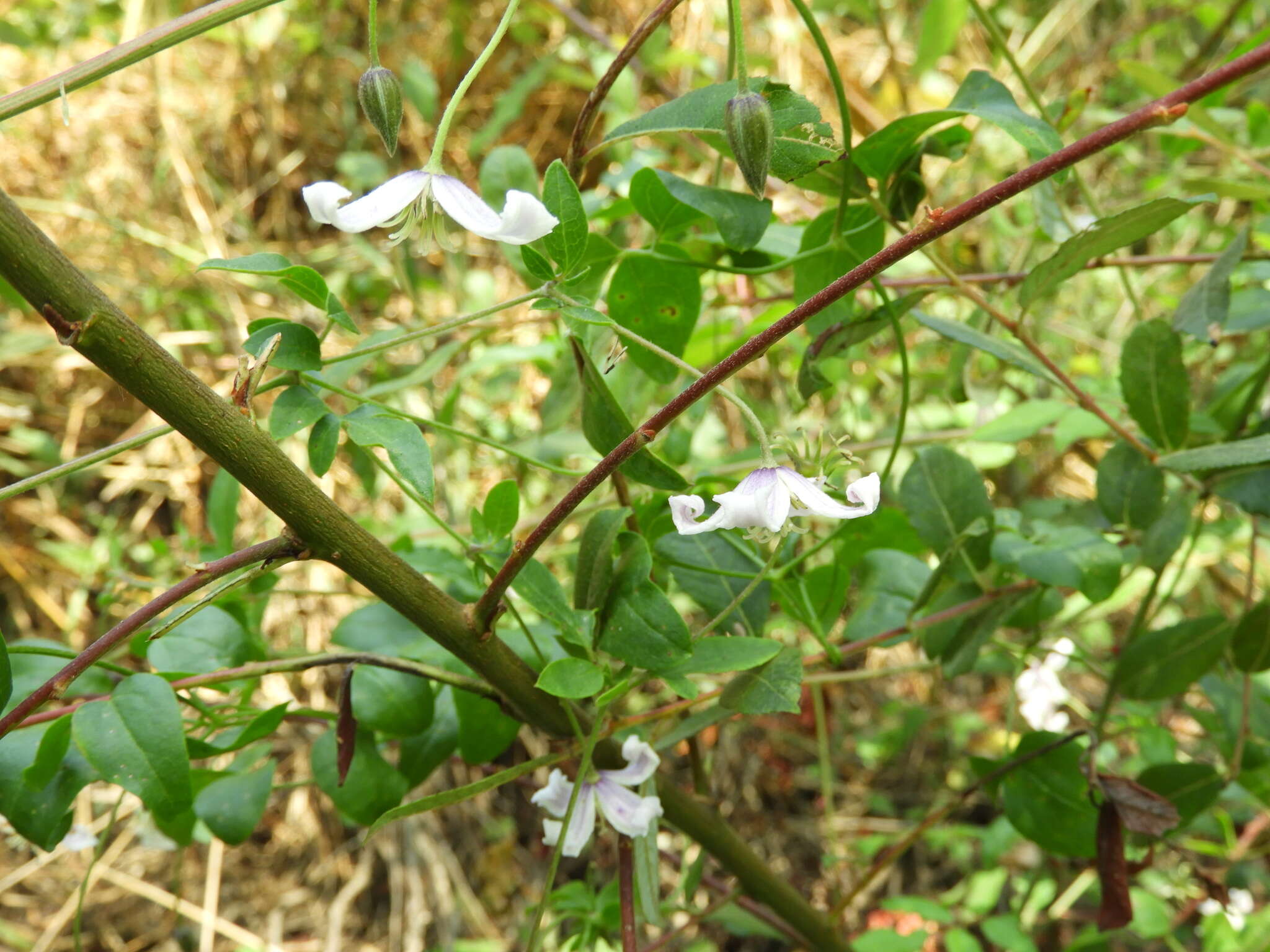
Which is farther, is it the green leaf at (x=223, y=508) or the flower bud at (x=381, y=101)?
the green leaf at (x=223, y=508)

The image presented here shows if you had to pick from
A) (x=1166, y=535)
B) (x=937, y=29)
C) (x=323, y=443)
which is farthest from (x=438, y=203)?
(x=937, y=29)

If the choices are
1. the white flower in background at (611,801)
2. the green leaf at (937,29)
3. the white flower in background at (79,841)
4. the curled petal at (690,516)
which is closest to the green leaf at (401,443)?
the curled petal at (690,516)

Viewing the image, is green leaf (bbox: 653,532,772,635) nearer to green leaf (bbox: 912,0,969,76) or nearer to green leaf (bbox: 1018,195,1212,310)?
green leaf (bbox: 1018,195,1212,310)

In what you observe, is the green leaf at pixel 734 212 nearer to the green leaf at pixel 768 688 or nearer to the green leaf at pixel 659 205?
the green leaf at pixel 659 205

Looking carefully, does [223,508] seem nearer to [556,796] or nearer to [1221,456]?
[556,796]

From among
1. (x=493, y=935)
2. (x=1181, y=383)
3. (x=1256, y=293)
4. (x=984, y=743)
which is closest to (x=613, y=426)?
(x=1181, y=383)
